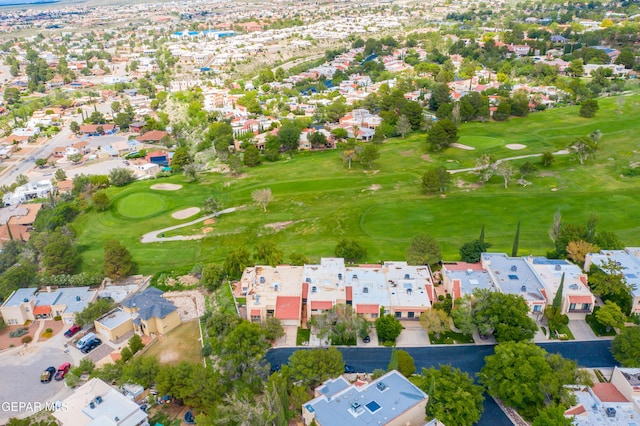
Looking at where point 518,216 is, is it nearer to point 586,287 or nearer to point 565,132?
point 586,287

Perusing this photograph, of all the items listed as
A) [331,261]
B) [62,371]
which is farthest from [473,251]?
[62,371]

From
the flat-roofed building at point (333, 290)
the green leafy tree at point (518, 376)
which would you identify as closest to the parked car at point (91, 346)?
the flat-roofed building at point (333, 290)

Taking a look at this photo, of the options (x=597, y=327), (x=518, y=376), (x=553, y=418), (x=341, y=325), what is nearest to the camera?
(x=553, y=418)

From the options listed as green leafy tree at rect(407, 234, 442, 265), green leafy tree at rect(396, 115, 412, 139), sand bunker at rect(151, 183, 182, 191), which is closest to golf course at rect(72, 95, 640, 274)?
sand bunker at rect(151, 183, 182, 191)

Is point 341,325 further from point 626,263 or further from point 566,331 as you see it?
point 626,263

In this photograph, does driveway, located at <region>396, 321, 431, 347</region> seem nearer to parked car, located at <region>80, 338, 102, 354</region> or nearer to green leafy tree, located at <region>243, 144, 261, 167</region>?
parked car, located at <region>80, 338, 102, 354</region>

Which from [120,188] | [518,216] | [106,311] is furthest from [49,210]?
[518,216]
